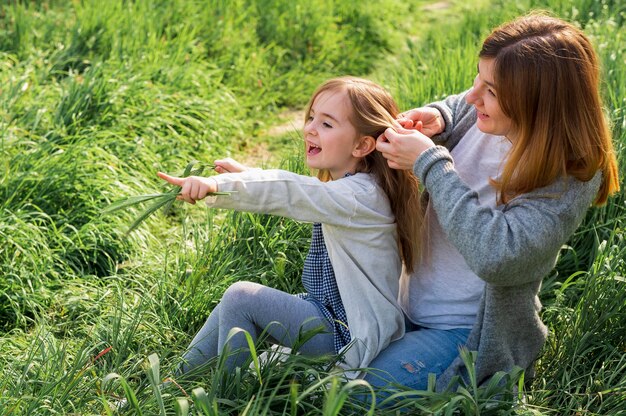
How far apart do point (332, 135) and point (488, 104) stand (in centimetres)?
46

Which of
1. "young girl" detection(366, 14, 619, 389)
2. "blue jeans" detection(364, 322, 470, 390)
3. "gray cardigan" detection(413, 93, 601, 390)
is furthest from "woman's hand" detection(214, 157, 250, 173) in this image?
"blue jeans" detection(364, 322, 470, 390)

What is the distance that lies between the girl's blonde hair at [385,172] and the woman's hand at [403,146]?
11cm

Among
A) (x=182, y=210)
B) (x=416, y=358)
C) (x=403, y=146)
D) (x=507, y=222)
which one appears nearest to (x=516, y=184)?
(x=507, y=222)

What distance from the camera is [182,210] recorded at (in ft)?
12.9

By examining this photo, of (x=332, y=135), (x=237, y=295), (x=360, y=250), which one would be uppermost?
(x=332, y=135)

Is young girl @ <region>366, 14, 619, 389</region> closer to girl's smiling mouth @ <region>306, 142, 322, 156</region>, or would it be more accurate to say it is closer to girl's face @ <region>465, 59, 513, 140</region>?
girl's face @ <region>465, 59, 513, 140</region>

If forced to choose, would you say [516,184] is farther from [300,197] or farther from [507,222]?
[300,197]

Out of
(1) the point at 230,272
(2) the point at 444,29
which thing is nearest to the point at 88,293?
(1) the point at 230,272

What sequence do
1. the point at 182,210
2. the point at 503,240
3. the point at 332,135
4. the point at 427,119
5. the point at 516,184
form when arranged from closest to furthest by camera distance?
the point at 503,240 < the point at 516,184 < the point at 332,135 < the point at 427,119 < the point at 182,210

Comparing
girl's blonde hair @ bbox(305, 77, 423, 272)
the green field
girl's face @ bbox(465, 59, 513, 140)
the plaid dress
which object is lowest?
the green field

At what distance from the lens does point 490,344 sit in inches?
96.6

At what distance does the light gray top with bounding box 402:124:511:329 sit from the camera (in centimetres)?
261

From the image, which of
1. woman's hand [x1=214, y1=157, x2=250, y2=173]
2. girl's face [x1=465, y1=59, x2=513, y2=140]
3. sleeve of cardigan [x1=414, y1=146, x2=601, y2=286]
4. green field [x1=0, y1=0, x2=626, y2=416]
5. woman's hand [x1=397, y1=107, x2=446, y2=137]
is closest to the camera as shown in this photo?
sleeve of cardigan [x1=414, y1=146, x2=601, y2=286]

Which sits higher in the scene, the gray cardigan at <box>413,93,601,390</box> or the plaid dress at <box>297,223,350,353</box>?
the gray cardigan at <box>413,93,601,390</box>
